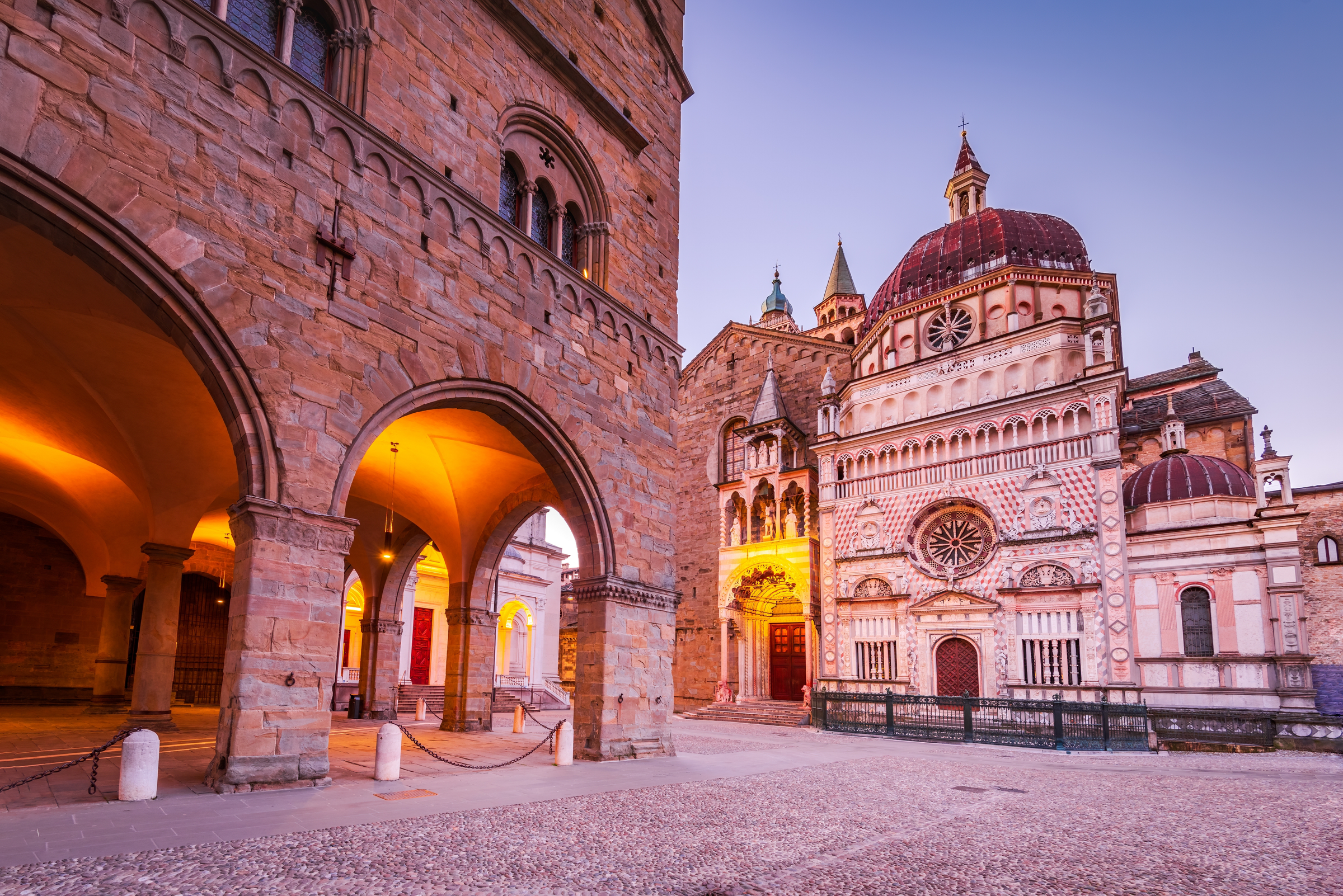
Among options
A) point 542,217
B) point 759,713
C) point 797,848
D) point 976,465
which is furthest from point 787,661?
point 797,848

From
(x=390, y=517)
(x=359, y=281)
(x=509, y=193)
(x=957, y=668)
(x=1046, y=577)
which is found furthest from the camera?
(x=957, y=668)

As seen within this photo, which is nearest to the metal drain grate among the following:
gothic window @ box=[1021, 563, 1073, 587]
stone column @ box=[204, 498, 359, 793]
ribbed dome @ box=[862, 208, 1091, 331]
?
stone column @ box=[204, 498, 359, 793]

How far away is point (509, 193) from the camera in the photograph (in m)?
11.6

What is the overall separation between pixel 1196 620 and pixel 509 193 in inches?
822

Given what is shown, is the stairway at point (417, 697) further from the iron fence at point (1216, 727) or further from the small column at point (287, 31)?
the iron fence at point (1216, 727)

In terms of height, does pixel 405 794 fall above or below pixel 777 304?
below

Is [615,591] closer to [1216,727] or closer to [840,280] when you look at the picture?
[1216,727]

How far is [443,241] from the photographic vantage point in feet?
31.7

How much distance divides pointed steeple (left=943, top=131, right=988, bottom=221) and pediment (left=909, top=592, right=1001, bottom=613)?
18.0 m

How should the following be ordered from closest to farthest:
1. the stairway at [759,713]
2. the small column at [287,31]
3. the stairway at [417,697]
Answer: the small column at [287,31], the stairway at [417,697], the stairway at [759,713]

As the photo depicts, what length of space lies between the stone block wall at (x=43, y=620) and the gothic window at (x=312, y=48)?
1774 centimetres

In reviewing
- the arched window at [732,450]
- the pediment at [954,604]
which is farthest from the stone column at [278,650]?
the arched window at [732,450]

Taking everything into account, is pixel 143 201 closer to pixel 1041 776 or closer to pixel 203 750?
pixel 203 750

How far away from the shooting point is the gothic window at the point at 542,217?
1210cm
